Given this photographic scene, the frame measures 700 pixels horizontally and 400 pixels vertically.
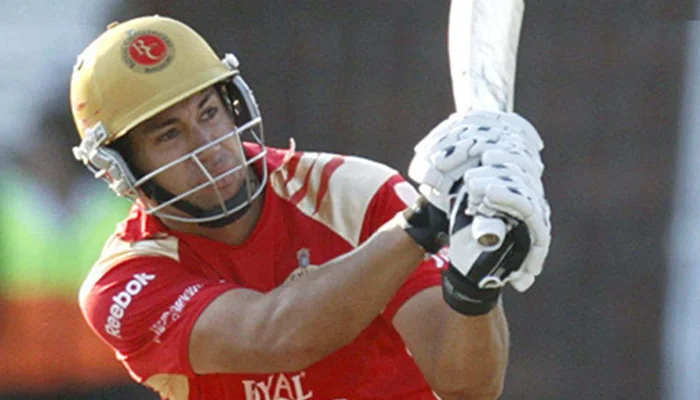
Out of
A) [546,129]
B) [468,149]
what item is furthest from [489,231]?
[546,129]

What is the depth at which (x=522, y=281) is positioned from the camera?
3.36 m

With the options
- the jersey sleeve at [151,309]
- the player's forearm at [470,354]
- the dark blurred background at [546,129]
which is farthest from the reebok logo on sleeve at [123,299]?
the dark blurred background at [546,129]

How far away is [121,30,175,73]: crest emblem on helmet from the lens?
398 centimetres

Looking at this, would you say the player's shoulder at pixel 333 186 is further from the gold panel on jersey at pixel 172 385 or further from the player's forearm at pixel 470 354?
the gold panel on jersey at pixel 172 385

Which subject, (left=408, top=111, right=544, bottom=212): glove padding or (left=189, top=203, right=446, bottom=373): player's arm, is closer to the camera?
(left=408, top=111, right=544, bottom=212): glove padding

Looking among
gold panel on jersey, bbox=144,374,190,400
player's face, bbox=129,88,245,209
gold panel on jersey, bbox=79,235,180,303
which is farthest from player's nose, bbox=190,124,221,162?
gold panel on jersey, bbox=144,374,190,400

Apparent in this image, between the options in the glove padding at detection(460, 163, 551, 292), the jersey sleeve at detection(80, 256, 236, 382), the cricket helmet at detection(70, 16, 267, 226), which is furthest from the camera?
the cricket helmet at detection(70, 16, 267, 226)

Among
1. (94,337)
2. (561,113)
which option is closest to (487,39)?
(561,113)

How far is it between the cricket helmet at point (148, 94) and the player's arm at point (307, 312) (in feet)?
0.86

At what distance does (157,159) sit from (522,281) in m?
0.95

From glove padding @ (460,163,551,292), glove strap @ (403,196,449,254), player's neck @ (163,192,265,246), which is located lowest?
player's neck @ (163,192,265,246)

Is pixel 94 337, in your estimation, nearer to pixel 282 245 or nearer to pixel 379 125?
pixel 379 125

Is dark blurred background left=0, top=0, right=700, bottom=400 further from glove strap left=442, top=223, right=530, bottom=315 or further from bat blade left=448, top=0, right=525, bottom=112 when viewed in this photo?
glove strap left=442, top=223, right=530, bottom=315

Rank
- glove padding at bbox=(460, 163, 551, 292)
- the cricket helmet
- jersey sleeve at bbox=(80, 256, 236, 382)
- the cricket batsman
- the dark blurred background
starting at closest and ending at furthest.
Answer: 1. glove padding at bbox=(460, 163, 551, 292)
2. the cricket batsman
3. jersey sleeve at bbox=(80, 256, 236, 382)
4. the cricket helmet
5. the dark blurred background
